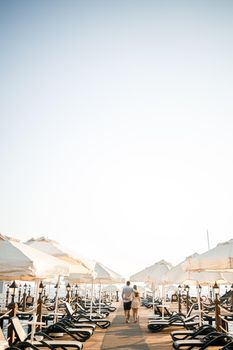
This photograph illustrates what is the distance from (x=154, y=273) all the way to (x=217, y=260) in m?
9.98

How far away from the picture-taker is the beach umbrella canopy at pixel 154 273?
16.6 metres

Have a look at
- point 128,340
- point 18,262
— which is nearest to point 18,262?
point 18,262

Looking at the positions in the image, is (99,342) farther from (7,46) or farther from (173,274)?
(7,46)

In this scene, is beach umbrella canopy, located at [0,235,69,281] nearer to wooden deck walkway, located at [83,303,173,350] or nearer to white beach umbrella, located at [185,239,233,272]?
white beach umbrella, located at [185,239,233,272]

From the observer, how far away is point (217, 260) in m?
7.46

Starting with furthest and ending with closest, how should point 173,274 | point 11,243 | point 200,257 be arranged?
point 173,274 < point 200,257 < point 11,243

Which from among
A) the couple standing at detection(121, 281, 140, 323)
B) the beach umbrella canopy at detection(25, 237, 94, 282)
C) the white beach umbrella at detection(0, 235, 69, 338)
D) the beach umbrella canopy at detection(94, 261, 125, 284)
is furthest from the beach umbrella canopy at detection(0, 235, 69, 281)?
the beach umbrella canopy at detection(94, 261, 125, 284)

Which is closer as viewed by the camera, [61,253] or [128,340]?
[61,253]

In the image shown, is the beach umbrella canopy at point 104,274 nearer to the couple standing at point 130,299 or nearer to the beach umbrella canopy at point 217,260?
the couple standing at point 130,299

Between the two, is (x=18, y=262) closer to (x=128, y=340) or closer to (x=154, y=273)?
(x=128, y=340)

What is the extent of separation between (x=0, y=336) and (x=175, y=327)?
27.7 feet

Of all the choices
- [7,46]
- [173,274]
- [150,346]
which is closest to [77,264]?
[150,346]

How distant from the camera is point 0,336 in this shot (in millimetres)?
6664

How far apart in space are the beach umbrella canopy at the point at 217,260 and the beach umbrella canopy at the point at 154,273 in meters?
8.49
